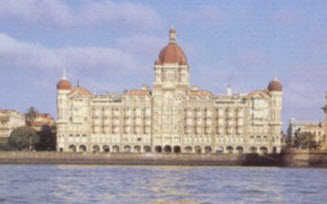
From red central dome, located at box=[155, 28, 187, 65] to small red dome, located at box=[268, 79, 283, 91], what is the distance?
1691 centimetres

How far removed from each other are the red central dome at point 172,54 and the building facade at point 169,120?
0.80m

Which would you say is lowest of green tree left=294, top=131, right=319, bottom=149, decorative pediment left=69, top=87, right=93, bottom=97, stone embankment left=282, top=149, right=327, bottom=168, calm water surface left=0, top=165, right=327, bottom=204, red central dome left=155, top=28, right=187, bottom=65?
calm water surface left=0, top=165, right=327, bottom=204

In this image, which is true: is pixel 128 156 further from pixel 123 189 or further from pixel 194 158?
pixel 123 189

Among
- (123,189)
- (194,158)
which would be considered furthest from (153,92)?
(123,189)

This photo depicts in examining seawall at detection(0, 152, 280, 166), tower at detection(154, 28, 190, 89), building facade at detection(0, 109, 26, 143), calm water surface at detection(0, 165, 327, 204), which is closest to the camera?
calm water surface at detection(0, 165, 327, 204)

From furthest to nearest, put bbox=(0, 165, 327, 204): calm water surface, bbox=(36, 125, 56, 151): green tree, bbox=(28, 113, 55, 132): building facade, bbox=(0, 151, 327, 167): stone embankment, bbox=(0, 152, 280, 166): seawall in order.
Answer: bbox=(28, 113, 55, 132): building facade, bbox=(36, 125, 56, 151): green tree, bbox=(0, 152, 280, 166): seawall, bbox=(0, 151, 327, 167): stone embankment, bbox=(0, 165, 327, 204): calm water surface

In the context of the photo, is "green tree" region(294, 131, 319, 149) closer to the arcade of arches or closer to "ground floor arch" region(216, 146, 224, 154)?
the arcade of arches

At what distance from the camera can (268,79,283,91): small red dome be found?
151m

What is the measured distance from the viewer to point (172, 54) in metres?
156

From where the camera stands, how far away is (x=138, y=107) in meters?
152

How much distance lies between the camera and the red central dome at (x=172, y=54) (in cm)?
15538

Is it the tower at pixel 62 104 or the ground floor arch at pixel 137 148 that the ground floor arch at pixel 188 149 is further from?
the tower at pixel 62 104

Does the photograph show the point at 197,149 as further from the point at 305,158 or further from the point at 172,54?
the point at 305,158

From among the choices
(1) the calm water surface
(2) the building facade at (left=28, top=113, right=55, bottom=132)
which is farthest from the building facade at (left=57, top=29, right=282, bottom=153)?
(1) the calm water surface
